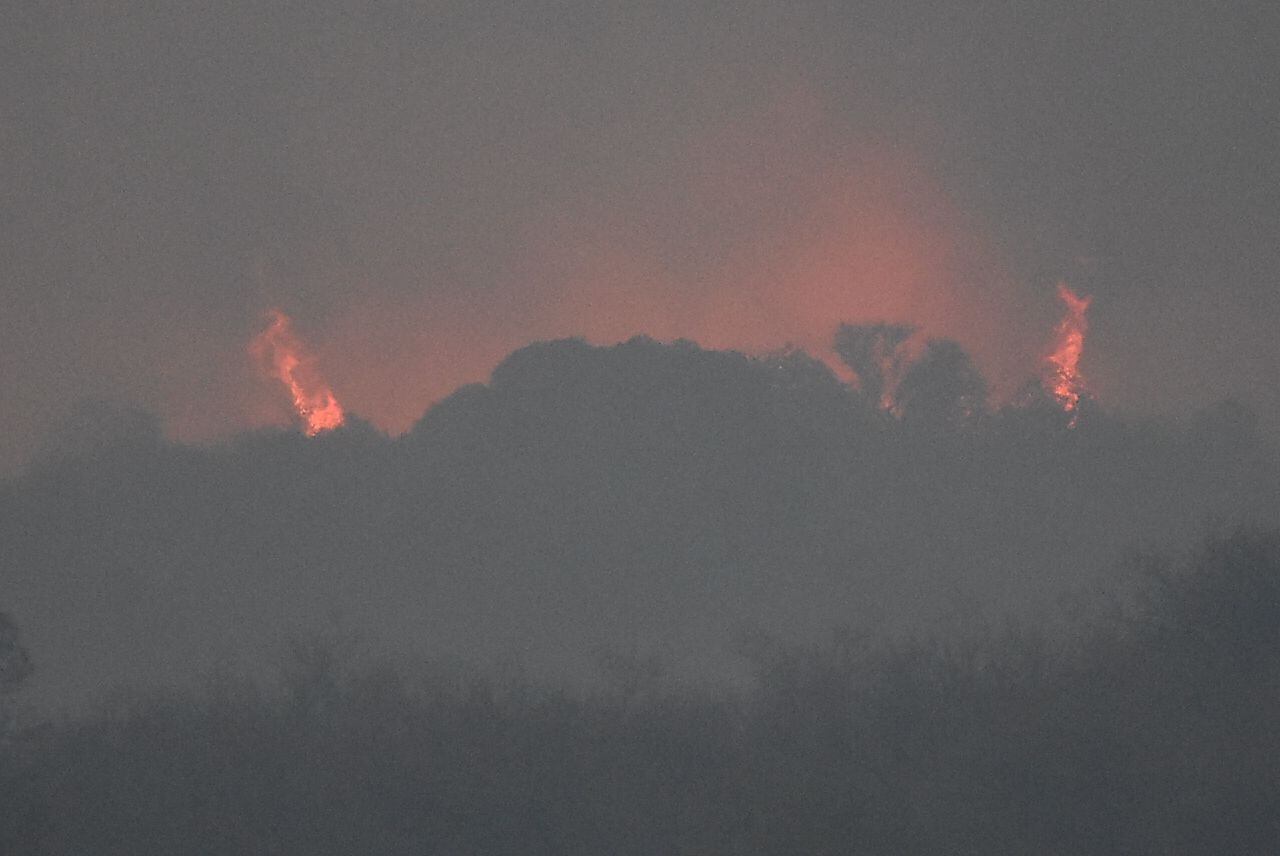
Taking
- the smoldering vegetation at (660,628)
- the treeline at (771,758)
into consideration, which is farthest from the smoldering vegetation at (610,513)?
the treeline at (771,758)

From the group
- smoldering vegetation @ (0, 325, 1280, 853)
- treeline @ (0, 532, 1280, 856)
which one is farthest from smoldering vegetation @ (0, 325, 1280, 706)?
treeline @ (0, 532, 1280, 856)

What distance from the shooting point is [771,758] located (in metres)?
23.8

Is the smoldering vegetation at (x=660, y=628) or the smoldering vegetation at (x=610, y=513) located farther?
the smoldering vegetation at (x=610, y=513)

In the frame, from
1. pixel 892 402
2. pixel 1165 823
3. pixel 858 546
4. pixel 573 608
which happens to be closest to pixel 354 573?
pixel 573 608

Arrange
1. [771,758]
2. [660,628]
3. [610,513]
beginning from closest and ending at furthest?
[771,758], [660,628], [610,513]

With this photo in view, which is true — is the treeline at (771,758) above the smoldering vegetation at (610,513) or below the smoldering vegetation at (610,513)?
below

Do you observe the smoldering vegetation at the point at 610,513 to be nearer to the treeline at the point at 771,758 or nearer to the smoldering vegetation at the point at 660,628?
the smoldering vegetation at the point at 660,628

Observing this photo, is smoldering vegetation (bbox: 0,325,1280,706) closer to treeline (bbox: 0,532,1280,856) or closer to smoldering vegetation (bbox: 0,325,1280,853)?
smoldering vegetation (bbox: 0,325,1280,853)

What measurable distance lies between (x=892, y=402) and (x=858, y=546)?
645 inches

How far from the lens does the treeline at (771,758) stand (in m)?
20.8

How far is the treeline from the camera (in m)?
20.8

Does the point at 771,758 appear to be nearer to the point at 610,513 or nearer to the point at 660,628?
the point at 660,628

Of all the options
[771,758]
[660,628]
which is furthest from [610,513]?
[771,758]

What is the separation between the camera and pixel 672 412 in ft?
243
